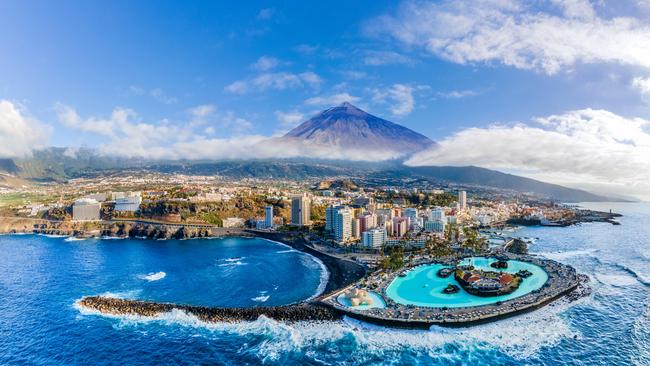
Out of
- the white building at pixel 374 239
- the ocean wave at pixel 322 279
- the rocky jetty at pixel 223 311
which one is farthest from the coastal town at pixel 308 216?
the rocky jetty at pixel 223 311

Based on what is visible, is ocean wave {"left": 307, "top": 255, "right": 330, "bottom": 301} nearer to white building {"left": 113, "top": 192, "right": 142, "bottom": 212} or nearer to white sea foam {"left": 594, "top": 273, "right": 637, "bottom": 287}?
white sea foam {"left": 594, "top": 273, "right": 637, "bottom": 287}

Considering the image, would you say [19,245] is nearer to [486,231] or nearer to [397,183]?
[486,231]

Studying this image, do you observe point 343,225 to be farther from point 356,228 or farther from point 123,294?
point 123,294

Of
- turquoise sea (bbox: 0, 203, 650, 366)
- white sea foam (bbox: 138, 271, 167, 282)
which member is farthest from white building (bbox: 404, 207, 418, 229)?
white sea foam (bbox: 138, 271, 167, 282)

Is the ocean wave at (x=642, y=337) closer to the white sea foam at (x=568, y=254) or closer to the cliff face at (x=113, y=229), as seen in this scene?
the white sea foam at (x=568, y=254)

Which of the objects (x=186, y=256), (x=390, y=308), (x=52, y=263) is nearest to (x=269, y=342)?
(x=390, y=308)
